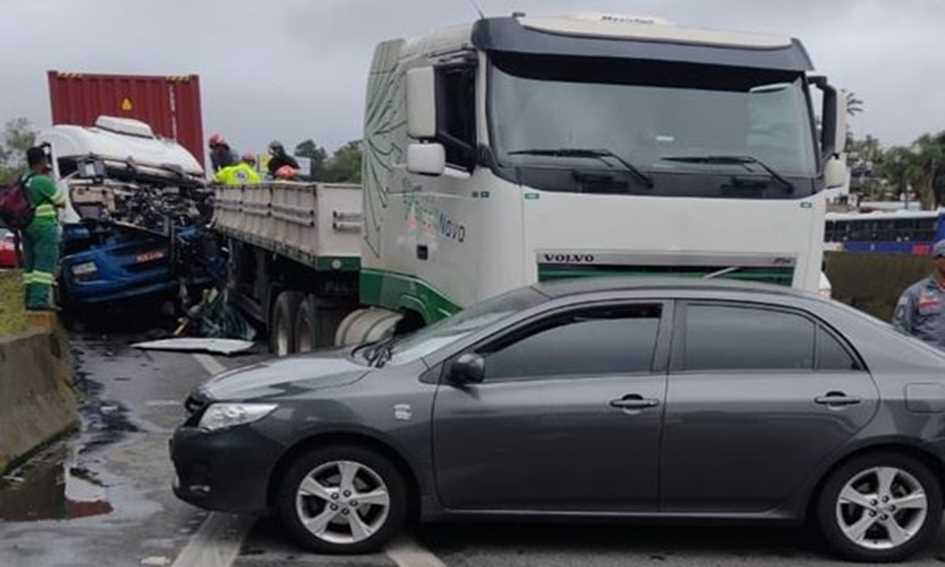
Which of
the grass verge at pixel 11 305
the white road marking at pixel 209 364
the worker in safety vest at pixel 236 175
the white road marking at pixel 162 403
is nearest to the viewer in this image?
the white road marking at pixel 162 403

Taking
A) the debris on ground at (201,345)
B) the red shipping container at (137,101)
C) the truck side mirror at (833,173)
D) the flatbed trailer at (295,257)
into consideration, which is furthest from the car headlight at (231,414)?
the red shipping container at (137,101)

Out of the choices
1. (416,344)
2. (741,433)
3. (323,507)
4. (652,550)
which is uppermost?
(416,344)

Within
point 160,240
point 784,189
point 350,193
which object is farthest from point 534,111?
point 160,240

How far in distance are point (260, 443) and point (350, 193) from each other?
477 cm

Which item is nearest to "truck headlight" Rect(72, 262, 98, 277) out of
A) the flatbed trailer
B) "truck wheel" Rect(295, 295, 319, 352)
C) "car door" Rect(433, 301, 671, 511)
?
the flatbed trailer

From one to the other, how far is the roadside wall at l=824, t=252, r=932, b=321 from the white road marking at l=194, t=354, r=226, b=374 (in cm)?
1171

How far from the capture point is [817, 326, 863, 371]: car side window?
5.55 metres

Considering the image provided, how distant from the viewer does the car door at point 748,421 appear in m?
5.38

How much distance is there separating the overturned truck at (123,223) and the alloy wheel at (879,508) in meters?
10.8

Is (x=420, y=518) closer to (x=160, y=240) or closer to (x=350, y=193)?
(x=350, y=193)

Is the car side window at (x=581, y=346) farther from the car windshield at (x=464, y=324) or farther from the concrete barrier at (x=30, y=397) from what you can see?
the concrete barrier at (x=30, y=397)

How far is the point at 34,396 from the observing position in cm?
764

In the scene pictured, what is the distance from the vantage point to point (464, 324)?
5.84 meters

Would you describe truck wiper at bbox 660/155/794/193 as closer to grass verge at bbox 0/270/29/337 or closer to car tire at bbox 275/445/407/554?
car tire at bbox 275/445/407/554
